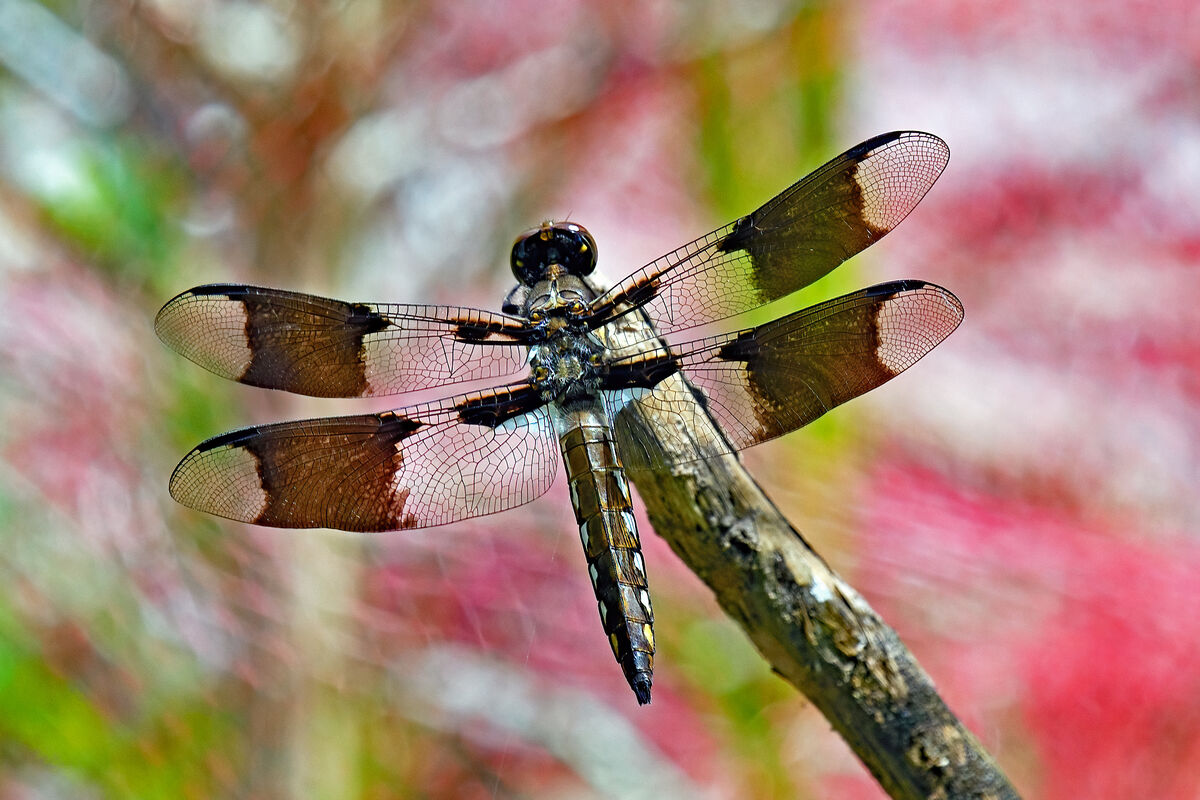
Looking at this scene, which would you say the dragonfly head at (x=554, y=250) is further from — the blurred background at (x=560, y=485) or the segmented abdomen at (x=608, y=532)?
the blurred background at (x=560, y=485)

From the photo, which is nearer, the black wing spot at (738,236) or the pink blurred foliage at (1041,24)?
the black wing spot at (738,236)

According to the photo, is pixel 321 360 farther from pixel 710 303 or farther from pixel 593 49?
pixel 593 49

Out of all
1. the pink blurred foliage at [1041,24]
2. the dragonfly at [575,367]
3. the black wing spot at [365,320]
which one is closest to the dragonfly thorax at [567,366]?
the dragonfly at [575,367]

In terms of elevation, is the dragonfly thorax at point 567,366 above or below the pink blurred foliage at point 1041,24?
below

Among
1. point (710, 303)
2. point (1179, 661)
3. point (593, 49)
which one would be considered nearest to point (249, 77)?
point (593, 49)

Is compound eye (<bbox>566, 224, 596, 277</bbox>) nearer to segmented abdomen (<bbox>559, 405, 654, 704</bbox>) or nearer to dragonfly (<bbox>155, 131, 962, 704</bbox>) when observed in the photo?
dragonfly (<bbox>155, 131, 962, 704</bbox>)

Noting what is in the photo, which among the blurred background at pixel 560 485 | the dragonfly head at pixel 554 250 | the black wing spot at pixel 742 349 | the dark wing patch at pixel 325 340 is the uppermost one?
the blurred background at pixel 560 485

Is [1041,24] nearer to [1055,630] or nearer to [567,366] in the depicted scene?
[1055,630]
